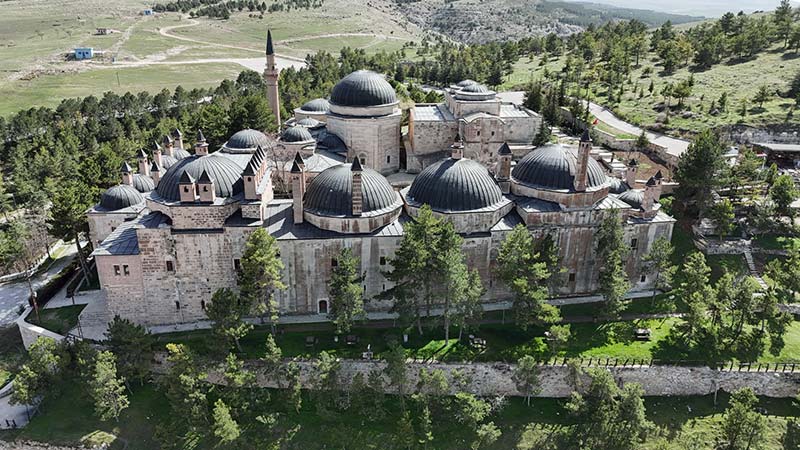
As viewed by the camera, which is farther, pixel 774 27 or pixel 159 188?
pixel 774 27

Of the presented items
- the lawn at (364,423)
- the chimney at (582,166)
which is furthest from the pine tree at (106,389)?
the chimney at (582,166)

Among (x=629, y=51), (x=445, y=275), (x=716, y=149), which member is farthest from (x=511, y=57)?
(x=445, y=275)

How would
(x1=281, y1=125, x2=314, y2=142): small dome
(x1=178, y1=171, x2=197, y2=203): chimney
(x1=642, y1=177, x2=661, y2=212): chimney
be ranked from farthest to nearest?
(x1=281, y1=125, x2=314, y2=142): small dome → (x1=642, y1=177, x2=661, y2=212): chimney → (x1=178, y1=171, x2=197, y2=203): chimney

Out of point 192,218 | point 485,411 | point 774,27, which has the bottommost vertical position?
point 485,411

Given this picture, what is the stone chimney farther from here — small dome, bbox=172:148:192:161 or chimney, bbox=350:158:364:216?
small dome, bbox=172:148:192:161

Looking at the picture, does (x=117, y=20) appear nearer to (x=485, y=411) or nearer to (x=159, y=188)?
(x=159, y=188)

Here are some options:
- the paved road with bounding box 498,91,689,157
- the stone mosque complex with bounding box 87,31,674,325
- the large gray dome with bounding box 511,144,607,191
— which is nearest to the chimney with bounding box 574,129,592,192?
the stone mosque complex with bounding box 87,31,674,325

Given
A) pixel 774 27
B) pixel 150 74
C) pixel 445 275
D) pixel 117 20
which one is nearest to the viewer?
pixel 445 275

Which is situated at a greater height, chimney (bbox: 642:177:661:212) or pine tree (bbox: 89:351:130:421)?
chimney (bbox: 642:177:661:212)
